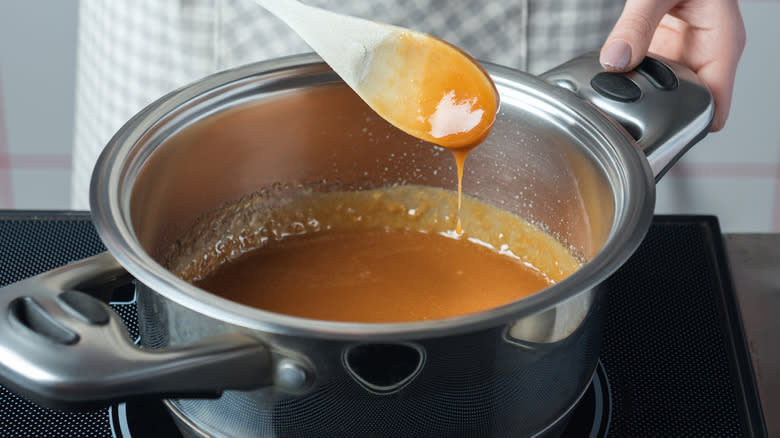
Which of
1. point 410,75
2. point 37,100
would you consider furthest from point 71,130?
point 410,75

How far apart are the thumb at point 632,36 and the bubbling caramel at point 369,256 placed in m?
0.20

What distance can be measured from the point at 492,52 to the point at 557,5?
4.2 inches

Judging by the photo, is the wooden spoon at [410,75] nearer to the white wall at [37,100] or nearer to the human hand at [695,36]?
the human hand at [695,36]

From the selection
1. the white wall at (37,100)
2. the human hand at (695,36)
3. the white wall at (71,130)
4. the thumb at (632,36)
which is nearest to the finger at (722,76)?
the human hand at (695,36)

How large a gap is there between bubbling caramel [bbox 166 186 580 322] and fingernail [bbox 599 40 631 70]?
19cm

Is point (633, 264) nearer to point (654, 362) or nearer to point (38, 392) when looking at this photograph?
point (654, 362)

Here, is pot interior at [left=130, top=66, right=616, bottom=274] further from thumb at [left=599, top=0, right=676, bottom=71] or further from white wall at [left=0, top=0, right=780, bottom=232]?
white wall at [left=0, top=0, right=780, bottom=232]

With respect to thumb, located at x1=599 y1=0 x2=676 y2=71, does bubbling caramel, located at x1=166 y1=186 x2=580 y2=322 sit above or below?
below

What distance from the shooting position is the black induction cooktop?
2.15 feet

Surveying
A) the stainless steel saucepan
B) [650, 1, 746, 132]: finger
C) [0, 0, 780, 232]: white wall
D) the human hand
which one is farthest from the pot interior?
[0, 0, 780, 232]: white wall

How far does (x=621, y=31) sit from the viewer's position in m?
0.78

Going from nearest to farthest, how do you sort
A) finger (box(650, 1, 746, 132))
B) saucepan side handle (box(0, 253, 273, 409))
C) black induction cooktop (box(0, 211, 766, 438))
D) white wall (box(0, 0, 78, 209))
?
saucepan side handle (box(0, 253, 273, 409)) → black induction cooktop (box(0, 211, 766, 438)) → finger (box(650, 1, 746, 132)) → white wall (box(0, 0, 78, 209))

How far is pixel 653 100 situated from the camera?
0.73 meters

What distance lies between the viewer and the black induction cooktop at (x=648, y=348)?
2.15 ft
